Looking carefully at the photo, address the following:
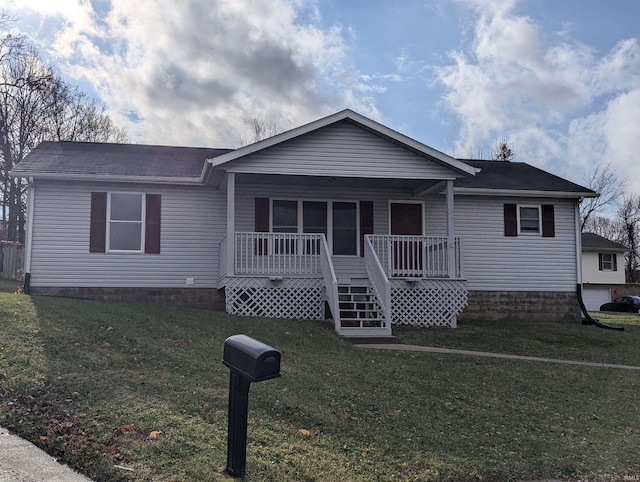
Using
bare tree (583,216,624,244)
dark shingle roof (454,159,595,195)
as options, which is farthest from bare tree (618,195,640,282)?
dark shingle roof (454,159,595,195)

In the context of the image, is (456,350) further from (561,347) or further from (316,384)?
(316,384)

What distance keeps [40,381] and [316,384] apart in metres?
3.00

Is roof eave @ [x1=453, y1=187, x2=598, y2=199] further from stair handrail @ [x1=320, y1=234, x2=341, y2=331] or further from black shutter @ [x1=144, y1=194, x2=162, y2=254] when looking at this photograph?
black shutter @ [x1=144, y1=194, x2=162, y2=254]

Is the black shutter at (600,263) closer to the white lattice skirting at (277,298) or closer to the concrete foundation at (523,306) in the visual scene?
the concrete foundation at (523,306)

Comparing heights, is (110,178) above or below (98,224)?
above

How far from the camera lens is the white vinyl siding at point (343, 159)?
12.4m

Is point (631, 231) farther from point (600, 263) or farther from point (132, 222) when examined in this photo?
point (132, 222)

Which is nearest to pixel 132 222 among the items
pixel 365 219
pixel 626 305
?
pixel 365 219

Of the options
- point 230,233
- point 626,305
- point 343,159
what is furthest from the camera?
point 626,305

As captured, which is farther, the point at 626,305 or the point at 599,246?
the point at 599,246

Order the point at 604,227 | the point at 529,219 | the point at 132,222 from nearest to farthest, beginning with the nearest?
1. the point at 132,222
2. the point at 529,219
3. the point at 604,227

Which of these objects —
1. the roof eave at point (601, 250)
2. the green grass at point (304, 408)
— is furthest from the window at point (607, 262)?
the green grass at point (304, 408)

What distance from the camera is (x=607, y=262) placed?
38531 mm

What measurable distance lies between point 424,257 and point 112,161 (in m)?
8.68
